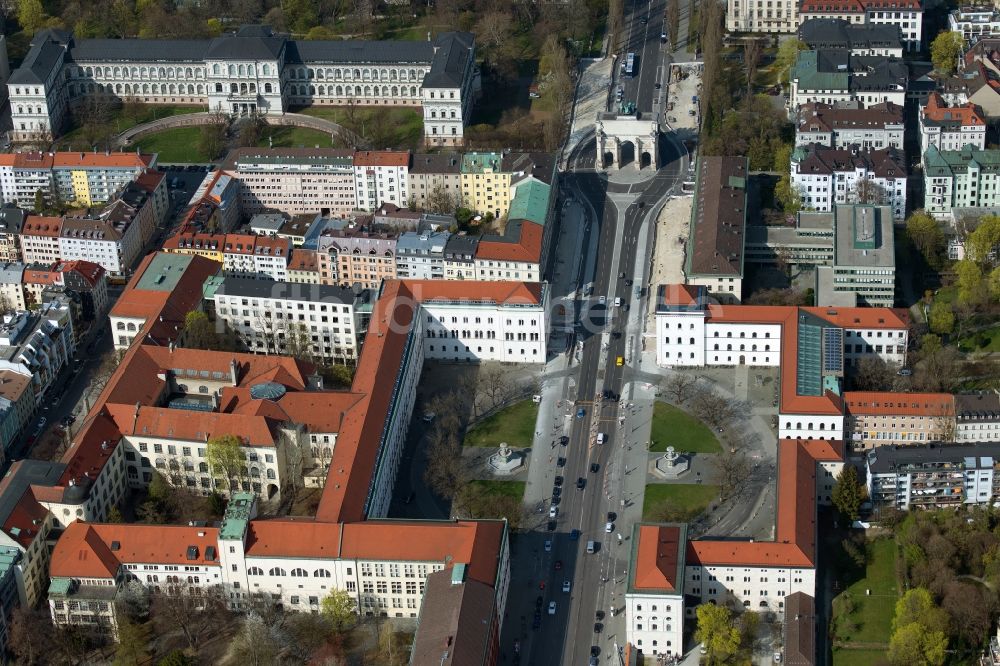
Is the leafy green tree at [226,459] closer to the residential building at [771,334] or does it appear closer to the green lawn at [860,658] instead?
the residential building at [771,334]

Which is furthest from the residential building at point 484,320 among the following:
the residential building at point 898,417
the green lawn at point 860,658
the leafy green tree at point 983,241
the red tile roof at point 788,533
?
the green lawn at point 860,658

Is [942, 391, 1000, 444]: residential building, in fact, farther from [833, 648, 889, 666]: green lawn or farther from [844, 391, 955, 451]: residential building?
[833, 648, 889, 666]: green lawn

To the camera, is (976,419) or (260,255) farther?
(260,255)

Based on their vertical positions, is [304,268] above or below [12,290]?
above

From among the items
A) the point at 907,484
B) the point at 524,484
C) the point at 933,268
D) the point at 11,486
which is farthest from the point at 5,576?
the point at 933,268

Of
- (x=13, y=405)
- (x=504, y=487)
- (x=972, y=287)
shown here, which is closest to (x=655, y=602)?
(x=504, y=487)

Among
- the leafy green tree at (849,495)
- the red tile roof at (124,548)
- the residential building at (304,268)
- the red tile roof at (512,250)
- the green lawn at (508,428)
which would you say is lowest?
the red tile roof at (124,548)

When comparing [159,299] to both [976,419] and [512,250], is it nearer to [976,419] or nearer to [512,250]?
[512,250]
